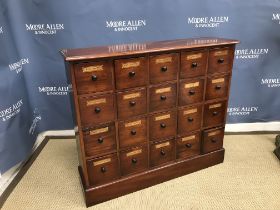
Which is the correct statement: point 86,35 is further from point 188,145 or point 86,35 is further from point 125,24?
point 188,145

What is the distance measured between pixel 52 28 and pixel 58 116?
37.6 inches

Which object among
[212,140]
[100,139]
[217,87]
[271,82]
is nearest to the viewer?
[100,139]

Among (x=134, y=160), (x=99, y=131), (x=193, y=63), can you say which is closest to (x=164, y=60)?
(x=193, y=63)

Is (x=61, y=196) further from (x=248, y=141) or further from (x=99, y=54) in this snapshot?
(x=248, y=141)

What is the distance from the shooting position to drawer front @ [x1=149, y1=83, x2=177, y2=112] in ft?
6.30

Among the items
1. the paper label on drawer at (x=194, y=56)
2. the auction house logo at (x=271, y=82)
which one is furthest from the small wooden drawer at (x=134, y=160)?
the auction house logo at (x=271, y=82)

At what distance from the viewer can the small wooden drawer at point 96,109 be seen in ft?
5.58

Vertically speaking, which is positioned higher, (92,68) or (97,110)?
(92,68)

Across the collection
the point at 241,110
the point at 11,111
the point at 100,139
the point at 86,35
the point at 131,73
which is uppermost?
the point at 86,35

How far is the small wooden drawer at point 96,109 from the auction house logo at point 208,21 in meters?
1.33

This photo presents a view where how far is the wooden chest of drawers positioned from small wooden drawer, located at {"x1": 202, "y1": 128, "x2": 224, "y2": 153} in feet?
0.03

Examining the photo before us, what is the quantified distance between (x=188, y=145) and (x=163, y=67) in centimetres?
80

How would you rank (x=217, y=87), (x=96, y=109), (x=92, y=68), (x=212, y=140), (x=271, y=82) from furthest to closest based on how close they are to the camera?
(x=271, y=82) → (x=212, y=140) → (x=217, y=87) → (x=96, y=109) → (x=92, y=68)

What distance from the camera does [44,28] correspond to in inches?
96.3
